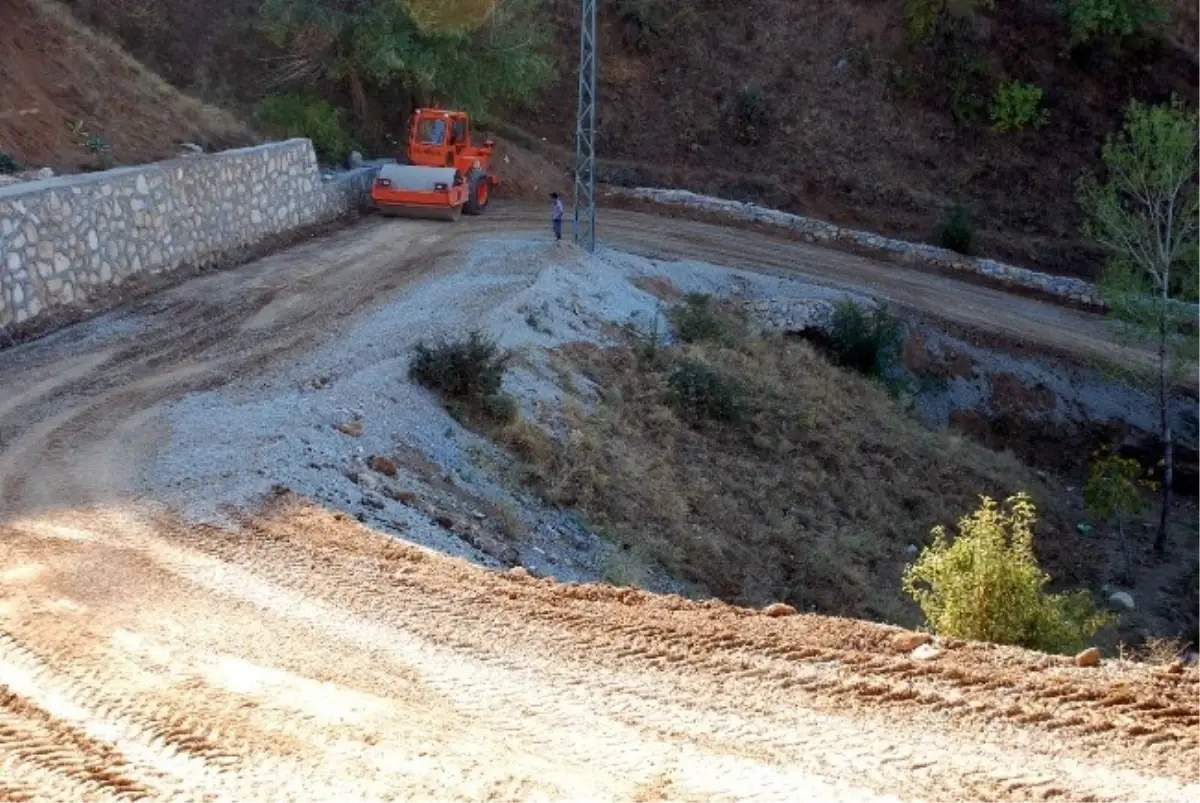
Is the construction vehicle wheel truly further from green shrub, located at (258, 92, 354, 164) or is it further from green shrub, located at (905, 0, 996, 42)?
green shrub, located at (905, 0, 996, 42)

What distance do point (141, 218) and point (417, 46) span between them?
1539 centimetres

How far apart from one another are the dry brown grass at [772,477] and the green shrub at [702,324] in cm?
55

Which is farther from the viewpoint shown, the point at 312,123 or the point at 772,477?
the point at 312,123

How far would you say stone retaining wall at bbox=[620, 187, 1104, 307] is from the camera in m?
34.2

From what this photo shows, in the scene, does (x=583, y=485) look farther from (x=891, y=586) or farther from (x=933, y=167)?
(x=933, y=167)

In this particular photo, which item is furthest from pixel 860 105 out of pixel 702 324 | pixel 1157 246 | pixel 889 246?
pixel 702 324

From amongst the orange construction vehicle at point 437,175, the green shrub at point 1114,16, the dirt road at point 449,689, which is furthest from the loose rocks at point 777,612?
the green shrub at point 1114,16

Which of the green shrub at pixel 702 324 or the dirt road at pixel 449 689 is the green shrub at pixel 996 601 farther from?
the green shrub at pixel 702 324

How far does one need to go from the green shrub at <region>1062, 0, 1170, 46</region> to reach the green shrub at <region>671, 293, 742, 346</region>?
20.9m

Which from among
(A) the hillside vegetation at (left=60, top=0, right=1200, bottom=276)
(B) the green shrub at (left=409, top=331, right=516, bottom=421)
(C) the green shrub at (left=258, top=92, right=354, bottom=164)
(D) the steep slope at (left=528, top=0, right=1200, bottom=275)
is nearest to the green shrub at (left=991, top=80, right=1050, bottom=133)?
(A) the hillside vegetation at (left=60, top=0, right=1200, bottom=276)

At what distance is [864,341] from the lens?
93.6 ft

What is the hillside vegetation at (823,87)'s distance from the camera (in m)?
37.8

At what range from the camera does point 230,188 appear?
78.7 ft

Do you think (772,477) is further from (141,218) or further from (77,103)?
(77,103)
